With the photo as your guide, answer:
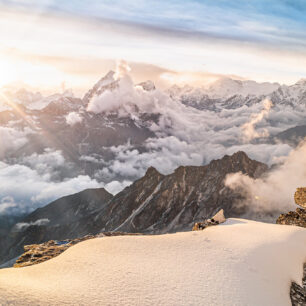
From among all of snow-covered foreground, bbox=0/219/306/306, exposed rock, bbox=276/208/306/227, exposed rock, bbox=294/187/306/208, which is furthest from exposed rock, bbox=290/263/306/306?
exposed rock, bbox=294/187/306/208

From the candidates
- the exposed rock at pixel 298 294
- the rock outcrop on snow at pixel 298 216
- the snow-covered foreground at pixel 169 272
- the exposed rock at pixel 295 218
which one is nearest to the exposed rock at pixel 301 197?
the rock outcrop on snow at pixel 298 216

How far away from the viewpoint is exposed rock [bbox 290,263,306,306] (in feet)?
56.4

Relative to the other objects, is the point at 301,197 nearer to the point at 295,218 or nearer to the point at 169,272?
the point at 295,218

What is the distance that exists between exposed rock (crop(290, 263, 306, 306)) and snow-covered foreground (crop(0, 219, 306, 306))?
1.10 ft

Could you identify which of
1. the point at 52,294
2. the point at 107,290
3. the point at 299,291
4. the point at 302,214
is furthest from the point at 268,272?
the point at 302,214

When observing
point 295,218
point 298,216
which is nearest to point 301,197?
point 298,216

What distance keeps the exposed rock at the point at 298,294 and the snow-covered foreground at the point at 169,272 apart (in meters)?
0.33

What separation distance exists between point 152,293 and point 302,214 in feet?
88.9

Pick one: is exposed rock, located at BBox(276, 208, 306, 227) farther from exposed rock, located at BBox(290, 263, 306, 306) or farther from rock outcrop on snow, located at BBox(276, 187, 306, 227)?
exposed rock, located at BBox(290, 263, 306, 306)

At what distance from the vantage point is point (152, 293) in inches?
595

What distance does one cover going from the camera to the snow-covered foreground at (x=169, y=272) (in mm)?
14469

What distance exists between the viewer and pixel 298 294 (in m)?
17.9

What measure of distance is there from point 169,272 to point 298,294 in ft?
27.6

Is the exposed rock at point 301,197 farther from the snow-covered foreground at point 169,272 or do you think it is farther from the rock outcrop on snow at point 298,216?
the snow-covered foreground at point 169,272
